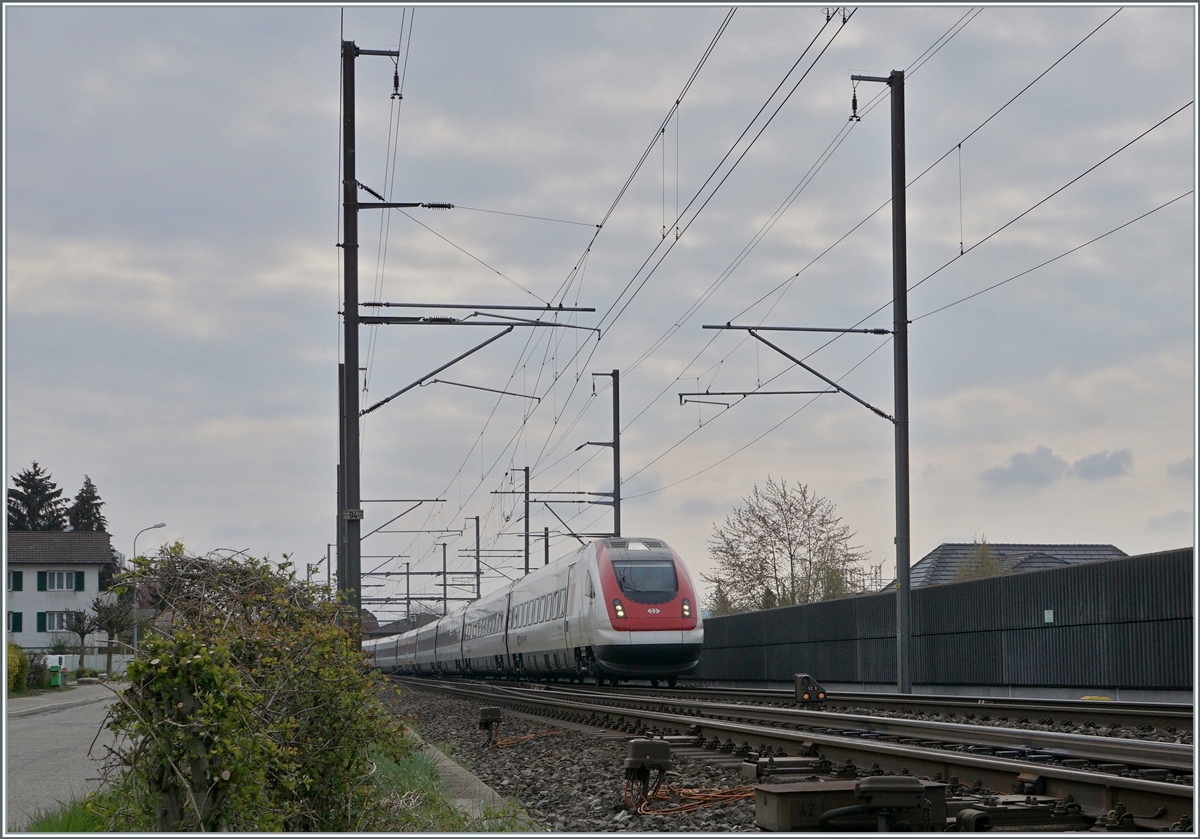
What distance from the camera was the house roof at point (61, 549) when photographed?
7581 centimetres

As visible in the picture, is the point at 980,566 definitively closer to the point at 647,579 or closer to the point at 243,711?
the point at 647,579

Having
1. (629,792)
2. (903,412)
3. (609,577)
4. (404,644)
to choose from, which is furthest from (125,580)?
(404,644)

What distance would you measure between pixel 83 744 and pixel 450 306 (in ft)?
27.1

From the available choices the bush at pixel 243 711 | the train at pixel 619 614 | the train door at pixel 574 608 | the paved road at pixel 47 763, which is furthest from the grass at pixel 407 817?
the train door at pixel 574 608

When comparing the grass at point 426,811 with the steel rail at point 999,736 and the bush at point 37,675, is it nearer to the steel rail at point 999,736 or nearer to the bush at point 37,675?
the steel rail at point 999,736

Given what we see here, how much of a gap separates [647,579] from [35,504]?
89158 millimetres

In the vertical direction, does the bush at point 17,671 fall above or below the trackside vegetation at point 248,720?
below

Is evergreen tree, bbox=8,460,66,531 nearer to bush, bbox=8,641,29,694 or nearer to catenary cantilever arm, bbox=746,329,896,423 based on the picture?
bush, bbox=8,641,29,694

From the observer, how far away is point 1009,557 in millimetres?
61969

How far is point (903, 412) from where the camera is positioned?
22.9m

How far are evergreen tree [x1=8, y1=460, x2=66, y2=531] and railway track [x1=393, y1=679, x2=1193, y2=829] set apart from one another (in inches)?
3902

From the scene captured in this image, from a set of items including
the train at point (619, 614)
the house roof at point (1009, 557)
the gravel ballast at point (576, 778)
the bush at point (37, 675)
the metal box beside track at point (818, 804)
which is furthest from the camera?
the house roof at point (1009, 557)

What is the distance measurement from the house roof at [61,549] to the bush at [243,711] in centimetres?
7226

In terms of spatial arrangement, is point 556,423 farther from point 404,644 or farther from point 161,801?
point 404,644
